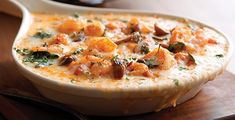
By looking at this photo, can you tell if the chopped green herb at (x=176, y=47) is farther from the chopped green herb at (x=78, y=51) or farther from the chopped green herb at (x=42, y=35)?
Answer: the chopped green herb at (x=42, y=35)

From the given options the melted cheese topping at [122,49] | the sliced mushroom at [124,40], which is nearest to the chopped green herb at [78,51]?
the melted cheese topping at [122,49]

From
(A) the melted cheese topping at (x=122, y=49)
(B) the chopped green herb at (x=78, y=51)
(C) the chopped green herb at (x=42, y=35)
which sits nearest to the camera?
(A) the melted cheese topping at (x=122, y=49)

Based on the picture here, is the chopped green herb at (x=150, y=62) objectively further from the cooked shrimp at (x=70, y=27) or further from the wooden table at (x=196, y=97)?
the cooked shrimp at (x=70, y=27)

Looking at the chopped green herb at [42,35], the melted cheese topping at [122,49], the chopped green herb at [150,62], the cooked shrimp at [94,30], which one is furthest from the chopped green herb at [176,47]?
the chopped green herb at [42,35]

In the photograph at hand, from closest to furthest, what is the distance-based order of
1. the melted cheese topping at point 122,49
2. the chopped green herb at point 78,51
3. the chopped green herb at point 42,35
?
the melted cheese topping at point 122,49
the chopped green herb at point 78,51
the chopped green herb at point 42,35

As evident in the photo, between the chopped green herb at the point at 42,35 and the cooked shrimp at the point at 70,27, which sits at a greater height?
the cooked shrimp at the point at 70,27

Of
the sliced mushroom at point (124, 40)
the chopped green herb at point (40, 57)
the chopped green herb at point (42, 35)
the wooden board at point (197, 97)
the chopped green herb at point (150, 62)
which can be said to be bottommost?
the wooden board at point (197, 97)

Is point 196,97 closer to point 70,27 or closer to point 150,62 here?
point 150,62

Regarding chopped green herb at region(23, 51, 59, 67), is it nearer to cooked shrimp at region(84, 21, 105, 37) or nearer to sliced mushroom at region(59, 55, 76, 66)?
sliced mushroom at region(59, 55, 76, 66)

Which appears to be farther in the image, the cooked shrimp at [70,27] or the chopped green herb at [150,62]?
the cooked shrimp at [70,27]
